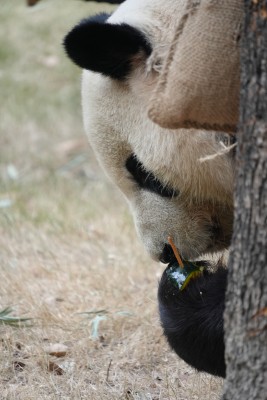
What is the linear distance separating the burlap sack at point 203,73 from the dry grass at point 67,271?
1.14 m

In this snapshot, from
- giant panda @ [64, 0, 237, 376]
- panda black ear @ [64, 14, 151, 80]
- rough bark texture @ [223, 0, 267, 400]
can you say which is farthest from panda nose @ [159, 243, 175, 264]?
rough bark texture @ [223, 0, 267, 400]

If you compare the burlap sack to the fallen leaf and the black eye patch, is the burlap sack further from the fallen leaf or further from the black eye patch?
the fallen leaf

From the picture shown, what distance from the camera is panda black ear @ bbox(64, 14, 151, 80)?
2488 mm

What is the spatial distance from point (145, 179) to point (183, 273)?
0.37 metres

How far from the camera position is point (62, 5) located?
9922 mm

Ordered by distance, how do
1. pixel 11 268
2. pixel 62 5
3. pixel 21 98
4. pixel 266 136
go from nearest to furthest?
pixel 266 136, pixel 11 268, pixel 21 98, pixel 62 5

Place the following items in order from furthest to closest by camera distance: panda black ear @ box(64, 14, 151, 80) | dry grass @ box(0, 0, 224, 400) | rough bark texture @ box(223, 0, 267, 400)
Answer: dry grass @ box(0, 0, 224, 400), panda black ear @ box(64, 14, 151, 80), rough bark texture @ box(223, 0, 267, 400)

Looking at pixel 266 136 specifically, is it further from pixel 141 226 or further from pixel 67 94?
pixel 67 94

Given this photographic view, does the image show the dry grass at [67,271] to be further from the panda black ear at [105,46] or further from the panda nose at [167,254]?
the panda black ear at [105,46]

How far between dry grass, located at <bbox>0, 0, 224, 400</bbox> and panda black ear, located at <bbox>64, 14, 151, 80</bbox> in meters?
1.18

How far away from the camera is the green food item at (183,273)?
275cm

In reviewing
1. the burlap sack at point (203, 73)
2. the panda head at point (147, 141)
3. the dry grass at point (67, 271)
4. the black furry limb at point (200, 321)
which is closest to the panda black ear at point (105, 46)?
the panda head at point (147, 141)

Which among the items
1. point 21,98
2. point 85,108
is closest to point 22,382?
point 85,108

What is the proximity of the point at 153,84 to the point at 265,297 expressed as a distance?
0.99 metres
